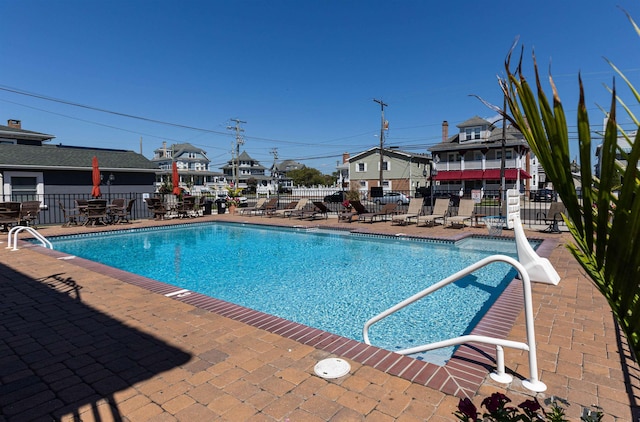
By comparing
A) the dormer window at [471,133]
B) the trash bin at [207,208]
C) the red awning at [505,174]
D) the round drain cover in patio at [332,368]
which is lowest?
the round drain cover in patio at [332,368]

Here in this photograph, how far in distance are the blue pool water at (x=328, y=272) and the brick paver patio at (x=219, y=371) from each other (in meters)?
1.50

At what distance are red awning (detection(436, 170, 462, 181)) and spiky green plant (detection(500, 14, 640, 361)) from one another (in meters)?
38.8

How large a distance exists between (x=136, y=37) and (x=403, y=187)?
31840 millimetres

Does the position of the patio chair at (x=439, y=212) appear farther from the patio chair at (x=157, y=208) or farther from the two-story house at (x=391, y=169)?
the two-story house at (x=391, y=169)

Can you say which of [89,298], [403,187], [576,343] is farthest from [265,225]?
[403,187]

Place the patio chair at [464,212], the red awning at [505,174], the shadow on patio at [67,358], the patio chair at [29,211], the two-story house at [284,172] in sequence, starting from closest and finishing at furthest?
the shadow on patio at [67,358] < the patio chair at [29,211] < the patio chair at [464,212] < the red awning at [505,174] < the two-story house at [284,172]

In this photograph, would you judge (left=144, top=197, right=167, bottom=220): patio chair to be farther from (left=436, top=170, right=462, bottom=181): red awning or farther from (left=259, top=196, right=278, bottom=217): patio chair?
(left=436, top=170, right=462, bottom=181): red awning

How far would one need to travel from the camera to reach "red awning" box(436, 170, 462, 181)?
123 ft

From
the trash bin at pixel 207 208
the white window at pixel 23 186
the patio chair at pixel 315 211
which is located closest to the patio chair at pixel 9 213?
the white window at pixel 23 186

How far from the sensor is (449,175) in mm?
38219

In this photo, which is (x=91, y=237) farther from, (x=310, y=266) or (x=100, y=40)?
(x=100, y=40)

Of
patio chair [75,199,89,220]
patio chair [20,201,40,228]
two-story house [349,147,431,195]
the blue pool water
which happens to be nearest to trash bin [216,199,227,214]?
the blue pool water

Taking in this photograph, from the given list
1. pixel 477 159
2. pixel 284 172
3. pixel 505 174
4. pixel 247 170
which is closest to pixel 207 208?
pixel 505 174

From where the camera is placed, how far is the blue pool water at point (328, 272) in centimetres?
560
